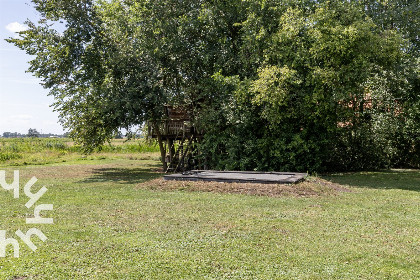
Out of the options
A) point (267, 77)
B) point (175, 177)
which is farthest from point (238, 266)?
point (267, 77)

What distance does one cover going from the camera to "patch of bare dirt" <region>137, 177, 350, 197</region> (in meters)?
11.2

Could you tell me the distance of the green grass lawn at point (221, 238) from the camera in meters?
4.89

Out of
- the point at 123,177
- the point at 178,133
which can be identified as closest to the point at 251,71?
the point at 178,133

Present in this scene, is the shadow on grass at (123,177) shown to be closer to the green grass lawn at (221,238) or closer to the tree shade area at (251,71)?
the tree shade area at (251,71)

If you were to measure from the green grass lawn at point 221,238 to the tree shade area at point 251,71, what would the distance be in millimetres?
7165

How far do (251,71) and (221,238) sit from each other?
528 inches

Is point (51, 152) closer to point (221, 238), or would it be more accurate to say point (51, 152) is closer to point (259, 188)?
point (259, 188)

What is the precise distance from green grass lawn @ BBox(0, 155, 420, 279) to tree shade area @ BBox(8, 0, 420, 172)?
716cm

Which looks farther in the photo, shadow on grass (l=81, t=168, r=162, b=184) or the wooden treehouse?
the wooden treehouse

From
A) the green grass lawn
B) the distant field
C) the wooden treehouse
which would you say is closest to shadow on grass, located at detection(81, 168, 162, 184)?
the wooden treehouse

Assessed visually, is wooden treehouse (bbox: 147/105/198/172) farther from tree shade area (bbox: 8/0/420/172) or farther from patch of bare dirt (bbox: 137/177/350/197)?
patch of bare dirt (bbox: 137/177/350/197)

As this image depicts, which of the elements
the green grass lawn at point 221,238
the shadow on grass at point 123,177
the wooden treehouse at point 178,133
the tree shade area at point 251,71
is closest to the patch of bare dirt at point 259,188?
the green grass lawn at point 221,238

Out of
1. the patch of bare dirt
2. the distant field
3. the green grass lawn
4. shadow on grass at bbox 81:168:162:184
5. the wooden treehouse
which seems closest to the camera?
the green grass lawn

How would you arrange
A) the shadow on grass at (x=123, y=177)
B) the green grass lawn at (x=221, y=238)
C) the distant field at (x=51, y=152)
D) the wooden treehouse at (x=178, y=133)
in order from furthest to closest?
the distant field at (x=51, y=152) → the wooden treehouse at (x=178, y=133) → the shadow on grass at (x=123, y=177) → the green grass lawn at (x=221, y=238)
